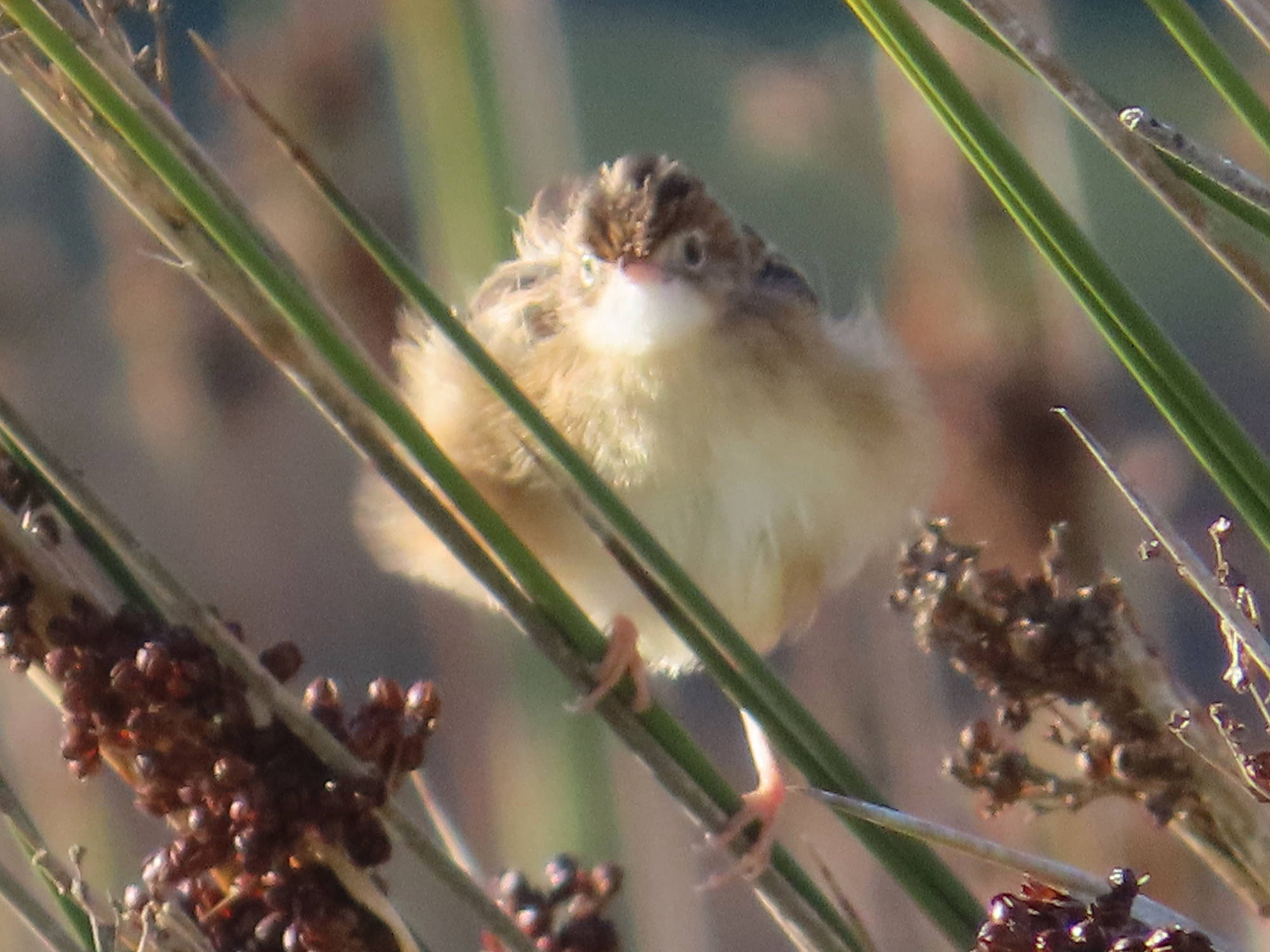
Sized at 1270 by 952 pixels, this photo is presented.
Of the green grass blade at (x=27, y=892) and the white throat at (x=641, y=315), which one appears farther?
the white throat at (x=641, y=315)

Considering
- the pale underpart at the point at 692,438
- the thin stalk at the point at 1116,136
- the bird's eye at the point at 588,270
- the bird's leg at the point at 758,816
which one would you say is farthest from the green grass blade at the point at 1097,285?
the bird's eye at the point at 588,270

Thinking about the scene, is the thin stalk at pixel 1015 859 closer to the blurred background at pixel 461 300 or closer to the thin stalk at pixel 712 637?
the thin stalk at pixel 712 637

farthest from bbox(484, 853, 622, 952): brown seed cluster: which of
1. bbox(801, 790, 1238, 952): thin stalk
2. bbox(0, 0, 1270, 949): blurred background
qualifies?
bbox(801, 790, 1238, 952): thin stalk

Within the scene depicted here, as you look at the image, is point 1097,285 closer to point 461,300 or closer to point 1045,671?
point 1045,671

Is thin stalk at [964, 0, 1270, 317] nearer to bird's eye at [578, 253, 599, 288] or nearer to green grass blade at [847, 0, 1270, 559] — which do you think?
green grass blade at [847, 0, 1270, 559]

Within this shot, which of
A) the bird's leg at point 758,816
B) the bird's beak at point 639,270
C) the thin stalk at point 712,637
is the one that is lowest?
the bird's leg at point 758,816

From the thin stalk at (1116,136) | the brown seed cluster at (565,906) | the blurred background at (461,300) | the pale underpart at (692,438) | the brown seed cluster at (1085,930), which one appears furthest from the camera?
the blurred background at (461,300)

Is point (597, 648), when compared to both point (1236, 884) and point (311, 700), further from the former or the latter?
point (1236, 884)

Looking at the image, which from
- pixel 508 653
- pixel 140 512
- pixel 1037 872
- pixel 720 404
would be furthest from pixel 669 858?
pixel 140 512
